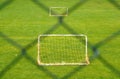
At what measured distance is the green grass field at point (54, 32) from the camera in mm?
3758

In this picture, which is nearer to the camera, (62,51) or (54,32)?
(62,51)

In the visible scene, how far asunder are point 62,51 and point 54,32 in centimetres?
132

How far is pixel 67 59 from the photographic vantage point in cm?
424

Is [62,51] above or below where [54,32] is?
above

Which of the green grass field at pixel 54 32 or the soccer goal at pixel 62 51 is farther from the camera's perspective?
the soccer goal at pixel 62 51

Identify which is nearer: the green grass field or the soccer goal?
the green grass field

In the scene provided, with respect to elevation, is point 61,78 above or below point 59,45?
above

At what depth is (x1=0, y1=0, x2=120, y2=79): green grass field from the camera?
376cm

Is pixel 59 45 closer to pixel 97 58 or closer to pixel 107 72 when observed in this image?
pixel 97 58

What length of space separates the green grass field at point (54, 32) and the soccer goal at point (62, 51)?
3.7 inches

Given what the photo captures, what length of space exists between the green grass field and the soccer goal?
0.09 m

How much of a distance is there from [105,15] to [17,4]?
305 cm

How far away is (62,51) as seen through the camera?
4.59 m

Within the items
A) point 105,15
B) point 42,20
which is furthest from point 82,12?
point 42,20
